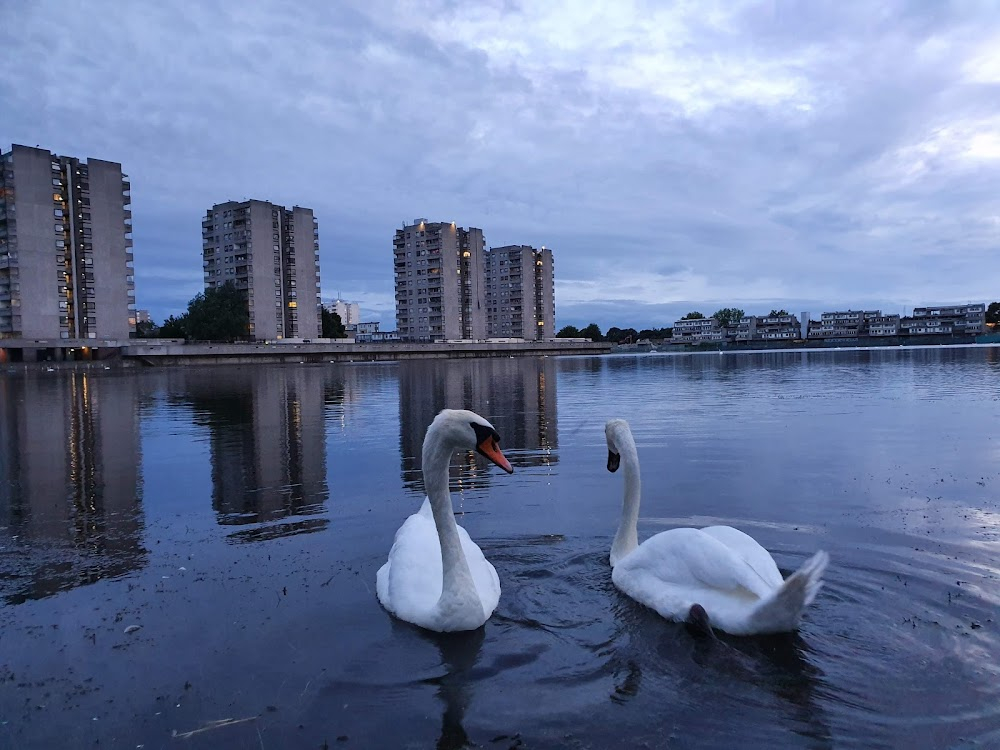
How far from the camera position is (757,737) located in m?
3.82

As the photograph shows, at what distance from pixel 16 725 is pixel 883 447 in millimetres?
13260

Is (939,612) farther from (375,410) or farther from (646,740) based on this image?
(375,410)

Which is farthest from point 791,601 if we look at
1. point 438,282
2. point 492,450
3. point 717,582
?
point 438,282

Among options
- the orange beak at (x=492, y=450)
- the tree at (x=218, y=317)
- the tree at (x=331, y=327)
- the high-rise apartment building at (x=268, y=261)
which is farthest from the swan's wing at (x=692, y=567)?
the tree at (x=331, y=327)

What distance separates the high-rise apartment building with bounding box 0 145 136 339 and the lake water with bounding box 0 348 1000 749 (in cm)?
9122

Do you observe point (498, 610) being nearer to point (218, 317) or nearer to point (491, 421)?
point (491, 421)

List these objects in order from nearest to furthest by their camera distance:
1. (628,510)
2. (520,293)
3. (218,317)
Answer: (628,510) → (218,317) → (520,293)

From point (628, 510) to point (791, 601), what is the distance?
223cm

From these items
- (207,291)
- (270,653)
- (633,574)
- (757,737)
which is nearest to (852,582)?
(633,574)

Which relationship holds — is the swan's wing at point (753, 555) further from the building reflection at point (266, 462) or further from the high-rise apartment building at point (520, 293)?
the high-rise apartment building at point (520, 293)

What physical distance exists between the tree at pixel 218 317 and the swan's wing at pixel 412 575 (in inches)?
4354

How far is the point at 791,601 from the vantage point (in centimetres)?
450

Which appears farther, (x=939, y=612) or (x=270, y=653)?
(x=939, y=612)

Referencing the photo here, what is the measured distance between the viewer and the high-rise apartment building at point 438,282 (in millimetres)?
153000
